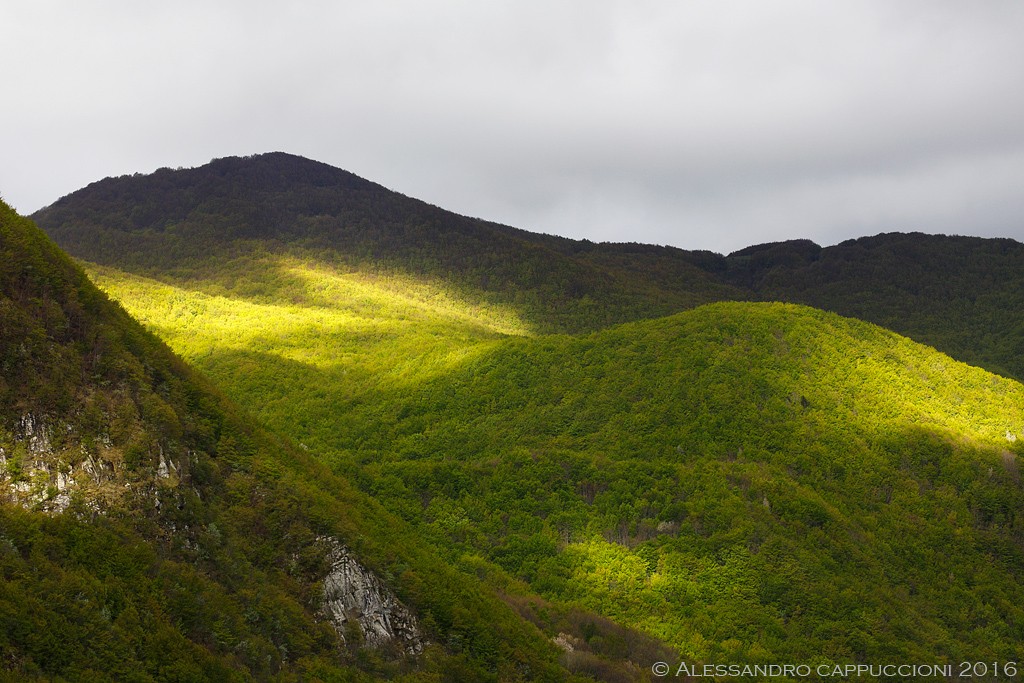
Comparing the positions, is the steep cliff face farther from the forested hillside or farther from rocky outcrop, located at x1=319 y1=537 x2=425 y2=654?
the forested hillside

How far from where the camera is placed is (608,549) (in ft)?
88.9

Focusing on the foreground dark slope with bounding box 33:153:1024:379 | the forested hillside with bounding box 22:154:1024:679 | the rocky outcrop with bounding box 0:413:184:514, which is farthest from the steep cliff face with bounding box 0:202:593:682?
the foreground dark slope with bounding box 33:153:1024:379

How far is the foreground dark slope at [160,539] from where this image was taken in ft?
35.0

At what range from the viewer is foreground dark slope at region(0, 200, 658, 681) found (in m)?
10.7

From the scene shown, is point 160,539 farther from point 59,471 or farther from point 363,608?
point 363,608

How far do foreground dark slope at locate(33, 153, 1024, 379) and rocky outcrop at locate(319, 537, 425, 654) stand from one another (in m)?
59.4

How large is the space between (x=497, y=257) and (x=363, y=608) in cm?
8013

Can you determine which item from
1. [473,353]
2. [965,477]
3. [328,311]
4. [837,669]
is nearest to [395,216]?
[328,311]

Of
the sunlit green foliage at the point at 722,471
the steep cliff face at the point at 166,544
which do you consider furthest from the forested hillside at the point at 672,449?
the steep cliff face at the point at 166,544

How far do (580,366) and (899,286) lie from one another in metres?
72.8

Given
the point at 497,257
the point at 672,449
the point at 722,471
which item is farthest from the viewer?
the point at 497,257

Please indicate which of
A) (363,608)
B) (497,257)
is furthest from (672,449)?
(497,257)

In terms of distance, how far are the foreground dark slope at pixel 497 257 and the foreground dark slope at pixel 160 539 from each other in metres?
58.6

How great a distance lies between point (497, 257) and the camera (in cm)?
9331
